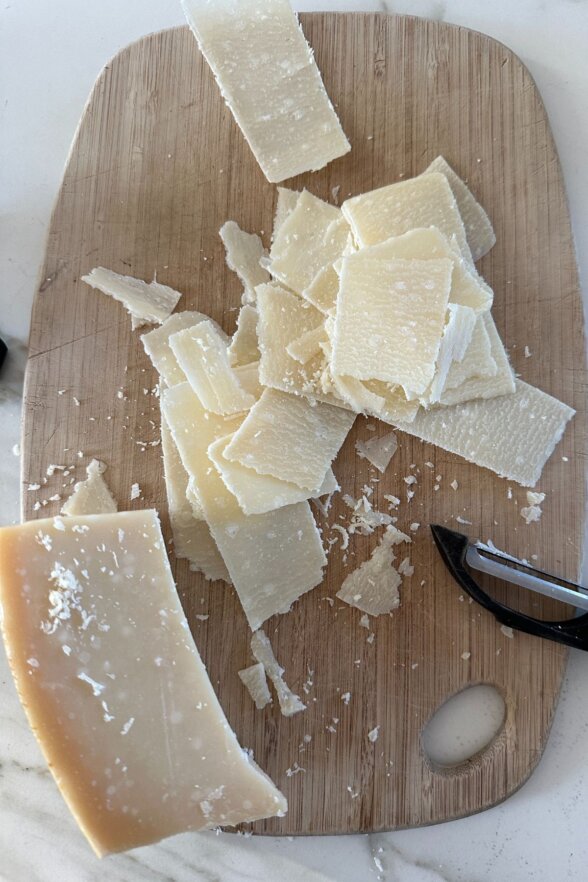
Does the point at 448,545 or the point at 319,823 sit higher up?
the point at 448,545

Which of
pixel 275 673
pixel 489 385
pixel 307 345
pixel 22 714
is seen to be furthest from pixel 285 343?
pixel 22 714

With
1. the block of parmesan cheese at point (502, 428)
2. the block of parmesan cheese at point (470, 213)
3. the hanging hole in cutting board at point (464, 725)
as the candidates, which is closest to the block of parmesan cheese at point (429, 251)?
the block of parmesan cheese at point (470, 213)

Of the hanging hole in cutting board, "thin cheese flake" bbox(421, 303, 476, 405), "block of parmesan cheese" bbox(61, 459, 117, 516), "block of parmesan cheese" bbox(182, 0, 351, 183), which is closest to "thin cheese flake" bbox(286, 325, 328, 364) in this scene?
"thin cheese flake" bbox(421, 303, 476, 405)

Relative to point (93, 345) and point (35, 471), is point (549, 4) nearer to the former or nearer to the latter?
point (93, 345)

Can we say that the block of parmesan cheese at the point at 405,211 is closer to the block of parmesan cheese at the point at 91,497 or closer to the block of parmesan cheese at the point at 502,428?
the block of parmesan cheese at the point at 502,428

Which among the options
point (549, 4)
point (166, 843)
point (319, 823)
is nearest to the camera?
point (319, 823)

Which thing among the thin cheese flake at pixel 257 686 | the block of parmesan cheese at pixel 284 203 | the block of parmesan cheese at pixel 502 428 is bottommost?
the thin cheese flake at pixel 257 686

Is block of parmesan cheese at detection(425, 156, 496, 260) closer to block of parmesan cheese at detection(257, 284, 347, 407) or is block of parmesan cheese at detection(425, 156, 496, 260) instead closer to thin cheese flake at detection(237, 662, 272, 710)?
block of parmesan cheese at detection(257, 284, 347, 407)

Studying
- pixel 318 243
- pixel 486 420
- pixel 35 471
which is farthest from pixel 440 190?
pixel 35 471
